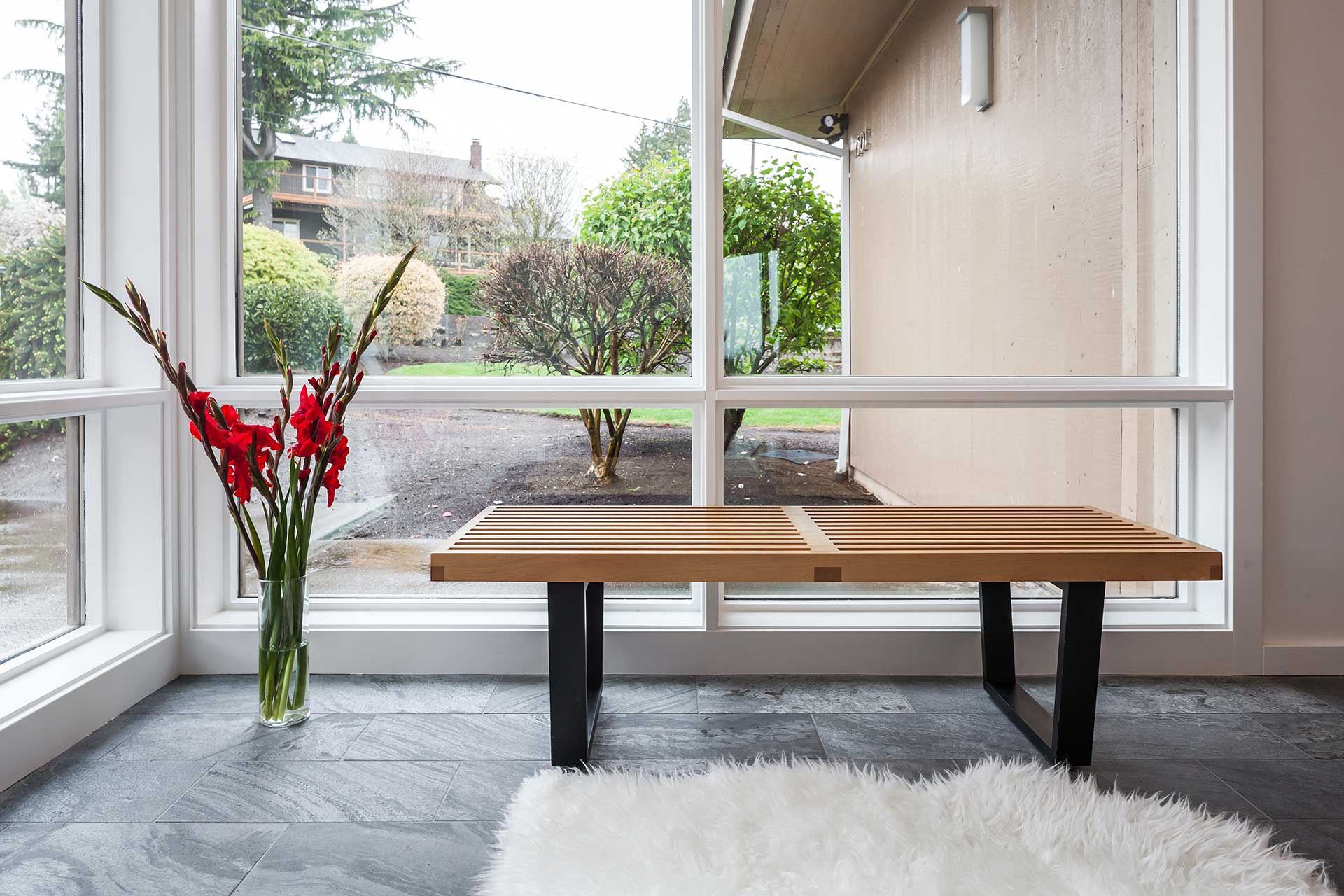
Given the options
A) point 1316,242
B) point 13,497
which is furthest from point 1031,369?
point 13,497

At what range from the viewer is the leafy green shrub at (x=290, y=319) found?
2547 mm

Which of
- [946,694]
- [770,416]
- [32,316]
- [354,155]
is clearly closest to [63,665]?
[32,316]

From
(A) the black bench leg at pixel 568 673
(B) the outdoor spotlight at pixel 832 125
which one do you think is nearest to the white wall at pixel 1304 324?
(B) the outdoor spotlight at pixel 832 125

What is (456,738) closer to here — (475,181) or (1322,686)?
(475,181)

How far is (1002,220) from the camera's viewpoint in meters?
2.53

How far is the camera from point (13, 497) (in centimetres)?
202

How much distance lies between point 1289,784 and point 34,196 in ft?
10.2

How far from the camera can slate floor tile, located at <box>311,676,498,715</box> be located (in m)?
2.21

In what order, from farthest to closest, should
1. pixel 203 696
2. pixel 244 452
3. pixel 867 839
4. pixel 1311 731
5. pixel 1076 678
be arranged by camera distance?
pixel 203 696 < pixel 1311 731 < pixel 244 452 < pixel 1076 678 < pixel 867 839

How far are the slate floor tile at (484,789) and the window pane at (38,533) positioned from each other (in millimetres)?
1159

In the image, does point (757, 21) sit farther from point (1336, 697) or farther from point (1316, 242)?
point (1336, 697)

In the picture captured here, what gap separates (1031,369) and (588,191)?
1398mm

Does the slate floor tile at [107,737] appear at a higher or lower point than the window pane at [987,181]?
lower

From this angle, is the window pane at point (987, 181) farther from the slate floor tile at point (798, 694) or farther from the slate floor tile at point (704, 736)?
Result: the slate floor tile at point (704, 736)
